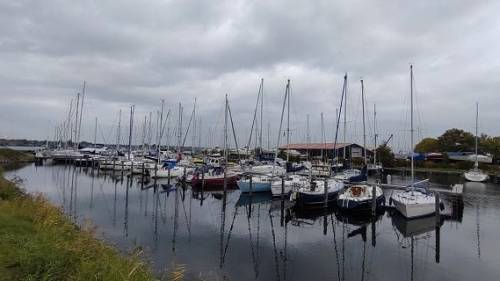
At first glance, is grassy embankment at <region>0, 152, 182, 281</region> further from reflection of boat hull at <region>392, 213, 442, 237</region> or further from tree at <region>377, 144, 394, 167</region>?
tree at <region>377, 144, 394, 167</region>

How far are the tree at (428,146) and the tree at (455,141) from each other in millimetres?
3142

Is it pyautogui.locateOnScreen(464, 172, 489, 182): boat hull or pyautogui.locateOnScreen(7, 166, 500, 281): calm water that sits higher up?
pyautogui.locateOnScreen(464, 172, 489, 182): boat hull

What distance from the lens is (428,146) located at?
10912 centimetres

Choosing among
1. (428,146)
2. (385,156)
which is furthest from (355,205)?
(428,146)

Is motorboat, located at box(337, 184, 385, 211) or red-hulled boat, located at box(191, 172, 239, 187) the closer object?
motorboat, located at box(337, 184, 385, 211)

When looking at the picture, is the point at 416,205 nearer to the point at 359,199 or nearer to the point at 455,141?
the point at 359,199

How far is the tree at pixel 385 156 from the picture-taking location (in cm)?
8825

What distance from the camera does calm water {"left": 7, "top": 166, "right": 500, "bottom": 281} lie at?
1727cm

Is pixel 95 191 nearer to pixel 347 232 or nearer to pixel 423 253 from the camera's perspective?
pixel 347 232

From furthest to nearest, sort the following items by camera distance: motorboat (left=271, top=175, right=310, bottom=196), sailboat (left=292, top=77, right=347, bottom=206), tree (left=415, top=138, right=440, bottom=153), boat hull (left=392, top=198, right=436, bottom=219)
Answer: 1. tree (left=415, top=138, right=440, bottom=153)
2. motorboat (left=271, top=175, right=310, bottom=196)
3. sailboat (left=292, top=77, right=347, bottom=206)
4. boat hull (left=392, top=198, right=436, bottom=219)

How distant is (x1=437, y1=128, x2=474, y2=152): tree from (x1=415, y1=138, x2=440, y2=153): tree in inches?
124

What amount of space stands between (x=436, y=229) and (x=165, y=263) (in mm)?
18213

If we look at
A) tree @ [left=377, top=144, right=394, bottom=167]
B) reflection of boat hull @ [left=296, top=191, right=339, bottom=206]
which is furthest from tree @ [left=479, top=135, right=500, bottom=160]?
reflection of boat hull @ [left=296, top=191, right=339, bottom=206]

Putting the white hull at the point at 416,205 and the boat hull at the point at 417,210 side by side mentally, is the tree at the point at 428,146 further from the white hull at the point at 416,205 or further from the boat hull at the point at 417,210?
the boat hull at the point at 417,210
